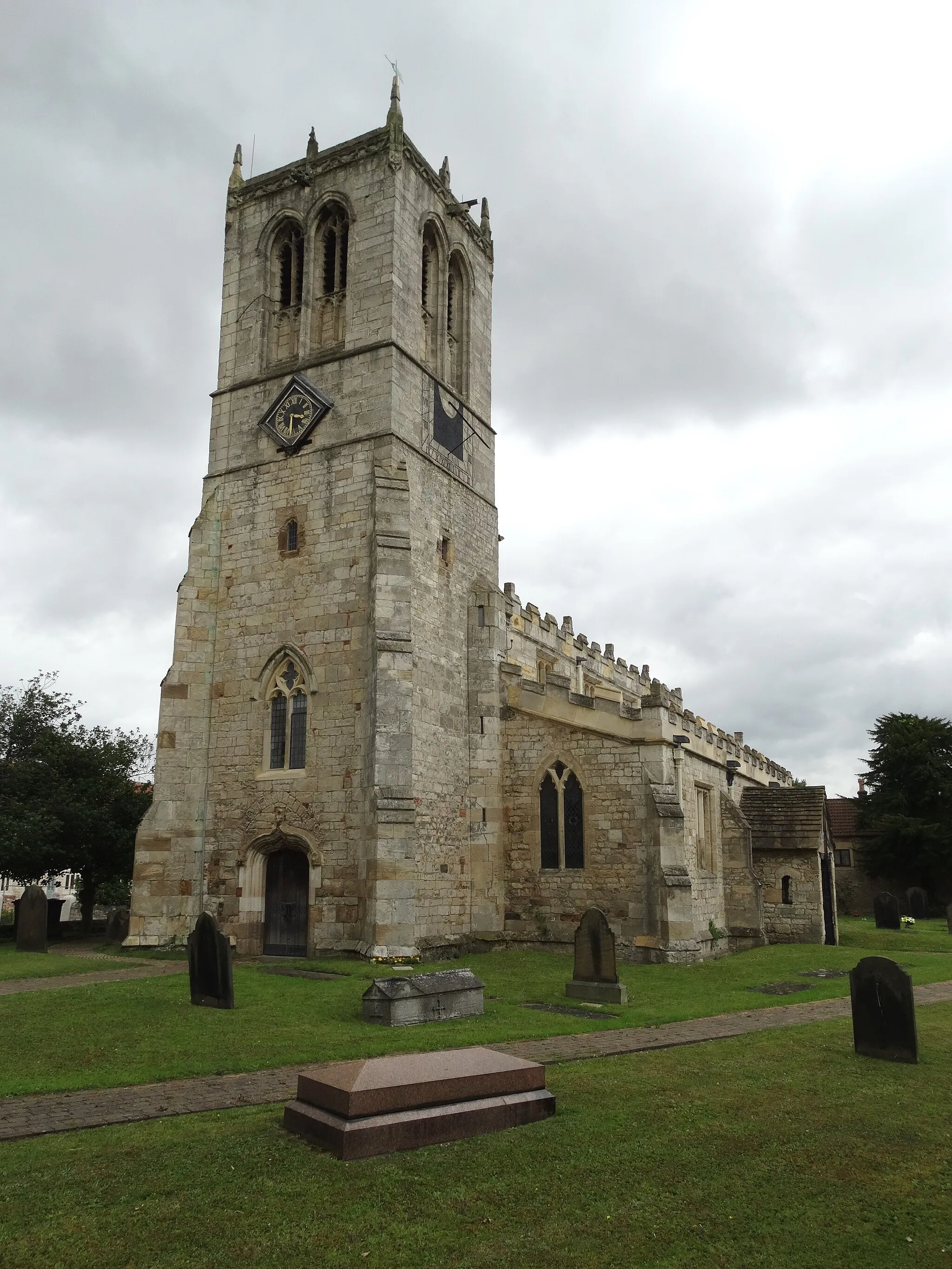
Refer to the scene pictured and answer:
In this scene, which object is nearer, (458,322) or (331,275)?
(331,275)

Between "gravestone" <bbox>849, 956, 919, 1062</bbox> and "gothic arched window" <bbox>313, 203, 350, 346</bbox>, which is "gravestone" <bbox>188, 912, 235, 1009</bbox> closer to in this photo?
"gravestone" <bbox>849, 956, 919, 1062</bbox>

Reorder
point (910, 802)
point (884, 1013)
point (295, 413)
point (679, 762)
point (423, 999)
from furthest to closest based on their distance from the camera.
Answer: point (910, 802) → point (295, 413) → point (679, 762) → point (423, 999) → point (884, 1013)

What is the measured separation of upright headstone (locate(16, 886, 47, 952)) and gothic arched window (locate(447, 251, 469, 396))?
1553 cm

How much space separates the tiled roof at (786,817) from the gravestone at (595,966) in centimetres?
1269

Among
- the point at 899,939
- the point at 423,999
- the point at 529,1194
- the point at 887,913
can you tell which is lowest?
the point at 899,939

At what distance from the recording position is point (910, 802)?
142ft

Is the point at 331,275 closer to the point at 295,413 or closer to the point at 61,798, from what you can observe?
the point at 295,413

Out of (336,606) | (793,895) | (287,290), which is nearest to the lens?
(336,606)

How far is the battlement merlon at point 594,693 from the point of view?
65.7 feet

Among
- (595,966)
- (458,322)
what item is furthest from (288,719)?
(458,322)

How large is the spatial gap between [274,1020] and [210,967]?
1.43 metres

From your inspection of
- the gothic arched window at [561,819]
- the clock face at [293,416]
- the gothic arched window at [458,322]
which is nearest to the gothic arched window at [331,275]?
the clock face at [293,416]

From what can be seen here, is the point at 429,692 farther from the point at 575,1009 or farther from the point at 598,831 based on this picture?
the point at 575,1009

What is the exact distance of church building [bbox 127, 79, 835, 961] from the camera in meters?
18.8
